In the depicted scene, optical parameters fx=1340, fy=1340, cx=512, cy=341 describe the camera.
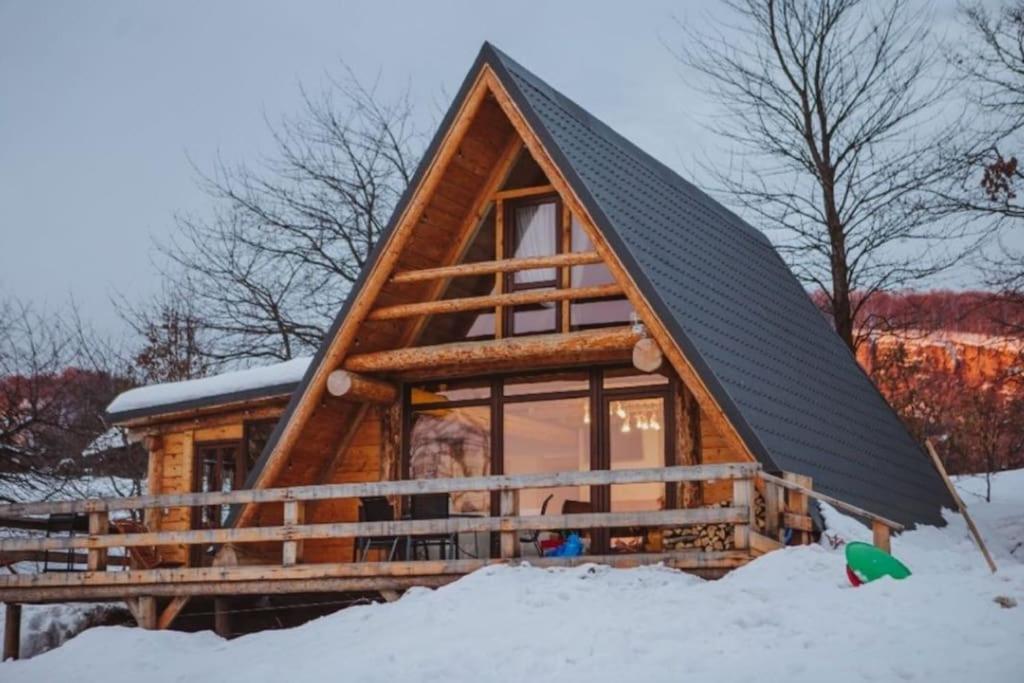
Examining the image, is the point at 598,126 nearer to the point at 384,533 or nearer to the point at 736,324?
the point at 736,324

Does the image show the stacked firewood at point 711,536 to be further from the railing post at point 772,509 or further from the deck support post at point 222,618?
the deck support post at point 222,618

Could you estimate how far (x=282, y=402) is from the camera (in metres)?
16.3

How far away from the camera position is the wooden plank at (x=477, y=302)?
46.2 ft

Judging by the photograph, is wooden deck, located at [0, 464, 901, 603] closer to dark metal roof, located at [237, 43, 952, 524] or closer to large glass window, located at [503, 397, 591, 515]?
dark metal roof, located at [237, 43, 952, 524]

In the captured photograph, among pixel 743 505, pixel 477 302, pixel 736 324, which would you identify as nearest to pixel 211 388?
pixel 477 302

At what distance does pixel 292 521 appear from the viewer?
1257cm

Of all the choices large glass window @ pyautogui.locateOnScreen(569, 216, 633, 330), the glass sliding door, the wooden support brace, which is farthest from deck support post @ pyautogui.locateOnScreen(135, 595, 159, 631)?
large glass window @ pyautogui.locateOnScreen(569, 216, 633, 330)

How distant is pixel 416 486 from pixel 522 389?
313 centimetres

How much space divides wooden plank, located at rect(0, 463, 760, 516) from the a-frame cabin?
3 cm

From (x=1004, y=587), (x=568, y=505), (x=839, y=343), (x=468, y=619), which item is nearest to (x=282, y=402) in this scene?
(x=568, y=505)

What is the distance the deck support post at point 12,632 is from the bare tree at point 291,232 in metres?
10.8

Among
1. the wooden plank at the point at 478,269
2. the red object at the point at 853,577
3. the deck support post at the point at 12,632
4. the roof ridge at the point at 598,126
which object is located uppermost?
the roof ridge at the point at 598,126

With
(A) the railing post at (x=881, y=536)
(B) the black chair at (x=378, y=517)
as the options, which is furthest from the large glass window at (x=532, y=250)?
(A) the railing post at (x=881, y=536)

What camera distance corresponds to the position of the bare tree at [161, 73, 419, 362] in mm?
25391
